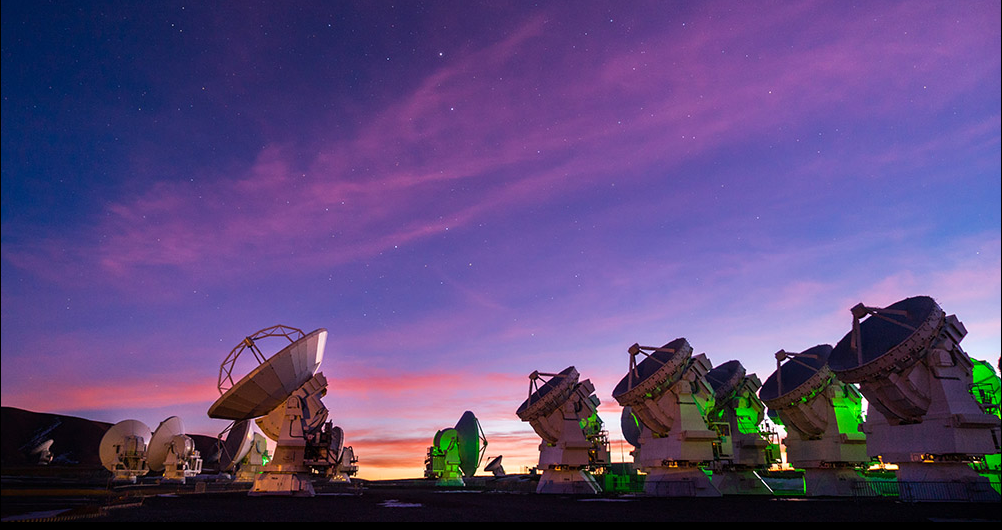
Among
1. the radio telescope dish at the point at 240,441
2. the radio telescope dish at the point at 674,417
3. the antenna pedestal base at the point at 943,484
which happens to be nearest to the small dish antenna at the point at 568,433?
the radio telescope dish at the point at 674,417

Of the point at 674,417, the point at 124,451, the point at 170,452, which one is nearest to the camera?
the point at 674,417

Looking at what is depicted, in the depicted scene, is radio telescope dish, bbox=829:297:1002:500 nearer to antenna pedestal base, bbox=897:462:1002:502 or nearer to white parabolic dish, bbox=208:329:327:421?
antenna pedestal base, bbox=897:462:1002:502

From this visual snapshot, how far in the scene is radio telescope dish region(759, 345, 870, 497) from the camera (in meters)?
38.0

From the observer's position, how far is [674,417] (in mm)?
37375

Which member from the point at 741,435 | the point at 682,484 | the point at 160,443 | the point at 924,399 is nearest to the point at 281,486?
→ the point at 682,484

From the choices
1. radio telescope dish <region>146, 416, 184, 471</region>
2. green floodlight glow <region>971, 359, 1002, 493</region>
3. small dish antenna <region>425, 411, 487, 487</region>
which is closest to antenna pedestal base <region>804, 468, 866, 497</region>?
green floodlight glow <region>971, 359, 1002, 493</region>

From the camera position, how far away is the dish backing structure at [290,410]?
34188 millimetres

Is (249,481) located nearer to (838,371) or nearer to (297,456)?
(297,456)

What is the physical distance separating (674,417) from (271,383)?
2458cm

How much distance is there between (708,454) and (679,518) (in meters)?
17.7

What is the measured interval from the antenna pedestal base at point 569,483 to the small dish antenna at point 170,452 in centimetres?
4653

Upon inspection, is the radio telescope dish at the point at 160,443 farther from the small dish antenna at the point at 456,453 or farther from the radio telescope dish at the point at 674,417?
the radio telescope dish at the point at 674,417

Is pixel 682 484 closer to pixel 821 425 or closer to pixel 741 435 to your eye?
pixel 741 435

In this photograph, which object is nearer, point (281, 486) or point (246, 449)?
point (281, 486)
